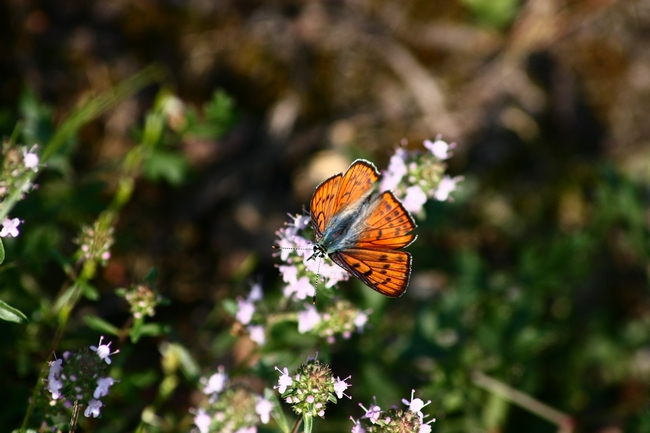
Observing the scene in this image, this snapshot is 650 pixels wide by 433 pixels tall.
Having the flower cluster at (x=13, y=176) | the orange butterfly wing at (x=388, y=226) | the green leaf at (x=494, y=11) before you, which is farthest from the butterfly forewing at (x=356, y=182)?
the green leaf at (x=494, y=11)

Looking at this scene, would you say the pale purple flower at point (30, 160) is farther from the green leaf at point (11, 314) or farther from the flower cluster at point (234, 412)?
the flower cluster at point (234, 412)

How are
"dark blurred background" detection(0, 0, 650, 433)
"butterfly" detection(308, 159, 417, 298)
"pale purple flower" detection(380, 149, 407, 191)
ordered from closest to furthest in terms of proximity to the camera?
"butterfly" detection(308, 159, 417, 298) < "pale purple flower" detection(380, 149, 407, 191) < "dark blurred background" detection(0, 0, 650, 433)

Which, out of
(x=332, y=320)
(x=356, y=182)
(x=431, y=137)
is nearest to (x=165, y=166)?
(x=356, y=182)

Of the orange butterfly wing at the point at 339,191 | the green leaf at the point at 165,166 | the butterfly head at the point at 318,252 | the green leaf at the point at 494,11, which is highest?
the green leaf at the point at 494,11

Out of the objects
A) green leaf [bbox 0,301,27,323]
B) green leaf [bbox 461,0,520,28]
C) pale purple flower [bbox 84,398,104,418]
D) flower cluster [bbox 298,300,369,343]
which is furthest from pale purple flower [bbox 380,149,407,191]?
green leaf [bbox 461,0,520,28]

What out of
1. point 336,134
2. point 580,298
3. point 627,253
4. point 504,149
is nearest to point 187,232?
point 336,134

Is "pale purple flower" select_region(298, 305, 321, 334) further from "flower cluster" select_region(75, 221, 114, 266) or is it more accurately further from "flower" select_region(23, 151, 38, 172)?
"flower" select_region(23, 151, 38, 172)

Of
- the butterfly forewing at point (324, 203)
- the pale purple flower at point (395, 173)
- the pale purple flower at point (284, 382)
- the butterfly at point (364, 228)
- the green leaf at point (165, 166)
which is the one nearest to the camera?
the pale purple flower at point (284, 382)

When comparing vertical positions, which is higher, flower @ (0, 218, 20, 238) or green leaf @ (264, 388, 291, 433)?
flower @ (0, 218, 20, 238)
